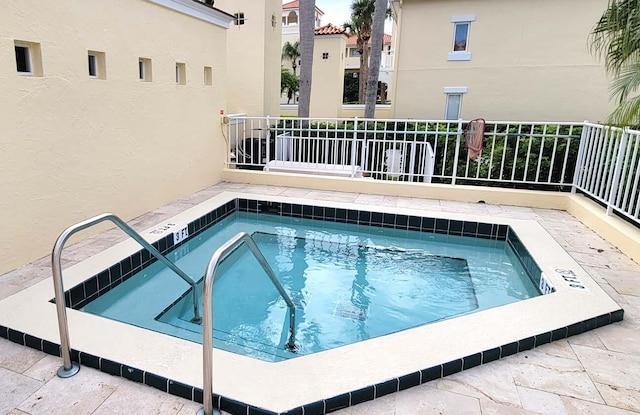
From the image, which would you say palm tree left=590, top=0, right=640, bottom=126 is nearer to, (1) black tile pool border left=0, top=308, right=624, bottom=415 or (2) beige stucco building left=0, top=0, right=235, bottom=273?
(1) black tile pool border left=0, top=308, right=624, bottom=415

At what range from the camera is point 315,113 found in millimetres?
19109

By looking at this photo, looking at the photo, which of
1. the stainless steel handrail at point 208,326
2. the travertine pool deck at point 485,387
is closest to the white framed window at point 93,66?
the travertine pool deck at point 485,387

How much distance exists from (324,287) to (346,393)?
7.00ft

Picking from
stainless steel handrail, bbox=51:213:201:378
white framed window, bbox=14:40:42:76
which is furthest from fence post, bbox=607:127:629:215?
white framed window, bbox=14:40:42:76

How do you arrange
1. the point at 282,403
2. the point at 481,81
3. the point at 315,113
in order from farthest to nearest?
the point at 315,113 → the point at 481,81 → the point at 282,403

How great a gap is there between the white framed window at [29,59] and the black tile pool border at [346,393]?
1949 millimetres

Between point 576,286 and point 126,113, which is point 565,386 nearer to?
point 576,286

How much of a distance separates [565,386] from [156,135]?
5241 mm

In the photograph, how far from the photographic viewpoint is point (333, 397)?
2.04m

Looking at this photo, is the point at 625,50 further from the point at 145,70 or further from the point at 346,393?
the point at 145,70

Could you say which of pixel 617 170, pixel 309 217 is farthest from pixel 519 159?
pixel 309 217

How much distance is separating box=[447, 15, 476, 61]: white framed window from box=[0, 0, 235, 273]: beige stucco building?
7.89 metres

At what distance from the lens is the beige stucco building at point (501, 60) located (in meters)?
10.9

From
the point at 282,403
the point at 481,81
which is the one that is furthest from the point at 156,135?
the point at 481,81
